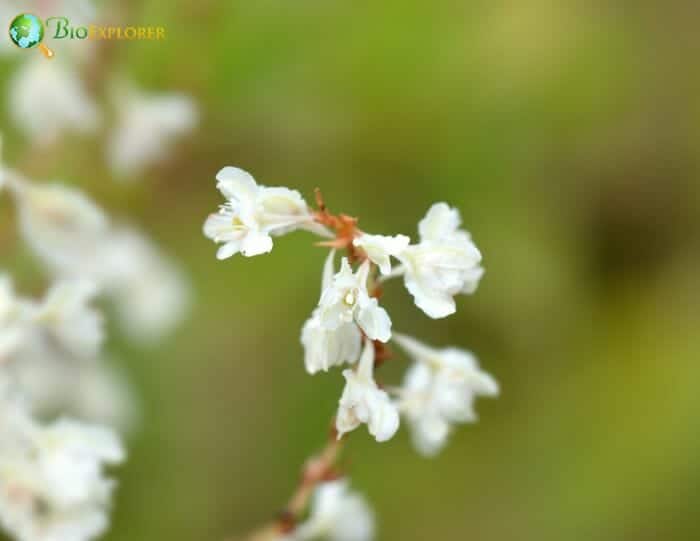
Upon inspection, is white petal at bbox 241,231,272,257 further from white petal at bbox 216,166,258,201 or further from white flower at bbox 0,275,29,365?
white flower at bbox 0,275,29,365

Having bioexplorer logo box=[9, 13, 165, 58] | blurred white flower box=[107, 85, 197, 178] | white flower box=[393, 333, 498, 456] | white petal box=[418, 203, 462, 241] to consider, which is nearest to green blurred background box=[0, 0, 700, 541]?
blurred white flower box=[107, 85, 197, 178]

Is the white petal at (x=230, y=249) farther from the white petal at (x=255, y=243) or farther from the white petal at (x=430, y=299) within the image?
the white petal at (x=430, y=299)

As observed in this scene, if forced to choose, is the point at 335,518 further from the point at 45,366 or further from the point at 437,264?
the point at 45,366

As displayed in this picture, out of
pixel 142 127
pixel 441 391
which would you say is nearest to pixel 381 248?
pixel 441 391

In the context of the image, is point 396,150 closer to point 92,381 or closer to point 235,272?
point 235,272

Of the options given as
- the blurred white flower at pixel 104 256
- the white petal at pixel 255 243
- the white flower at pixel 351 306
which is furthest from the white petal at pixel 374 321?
the blurred white flower at pixel 104 256

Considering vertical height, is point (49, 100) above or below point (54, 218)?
above
